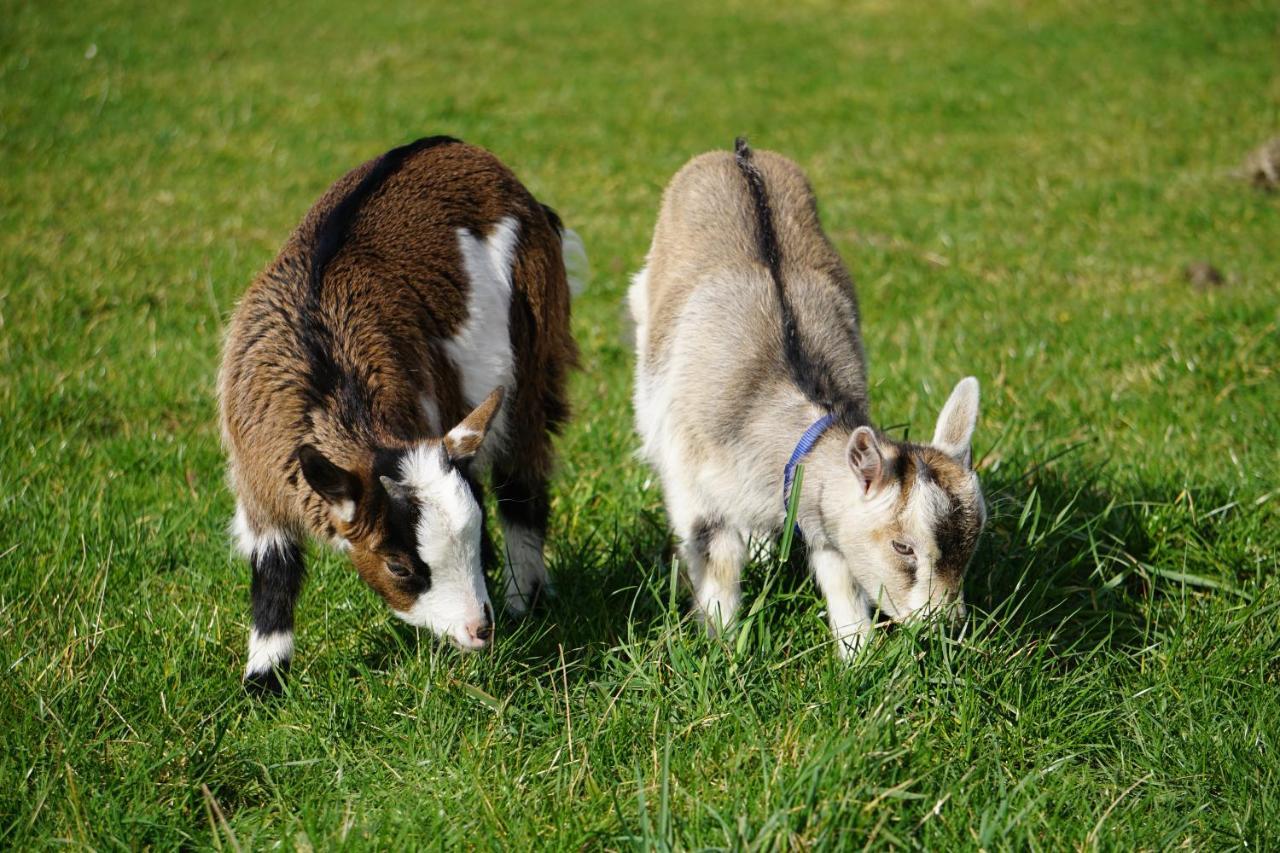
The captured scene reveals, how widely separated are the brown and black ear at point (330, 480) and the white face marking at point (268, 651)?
1.50 feet

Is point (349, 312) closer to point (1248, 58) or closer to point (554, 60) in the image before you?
point (554, 60)

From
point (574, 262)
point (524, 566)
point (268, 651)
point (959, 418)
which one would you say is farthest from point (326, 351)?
point (959, 418)

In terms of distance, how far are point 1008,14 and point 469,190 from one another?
13.3m

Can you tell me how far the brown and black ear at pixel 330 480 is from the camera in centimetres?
313

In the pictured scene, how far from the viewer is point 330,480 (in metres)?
3.24

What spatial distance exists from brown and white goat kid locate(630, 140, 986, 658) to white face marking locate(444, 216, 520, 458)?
2.06ft

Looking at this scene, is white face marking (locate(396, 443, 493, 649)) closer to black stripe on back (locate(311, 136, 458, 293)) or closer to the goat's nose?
the goat's nose

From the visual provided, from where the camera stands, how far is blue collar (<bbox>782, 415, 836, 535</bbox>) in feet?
12.7

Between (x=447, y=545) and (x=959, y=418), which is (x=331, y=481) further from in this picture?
(x=959, y=418)

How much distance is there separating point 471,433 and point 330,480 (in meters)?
0.45

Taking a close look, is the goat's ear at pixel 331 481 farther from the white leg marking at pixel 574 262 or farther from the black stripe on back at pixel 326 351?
the white leg marking at pixel 574 262

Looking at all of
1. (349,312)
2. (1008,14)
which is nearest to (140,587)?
(349,312)

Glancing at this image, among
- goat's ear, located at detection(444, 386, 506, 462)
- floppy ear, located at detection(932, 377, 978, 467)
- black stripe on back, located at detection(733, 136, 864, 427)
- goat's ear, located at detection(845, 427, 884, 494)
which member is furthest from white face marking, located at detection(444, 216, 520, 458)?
floppy ear, located at detection(932, 377, 978, 467)

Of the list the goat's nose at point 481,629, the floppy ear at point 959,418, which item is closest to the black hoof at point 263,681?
the goat's nose at point 481,629
